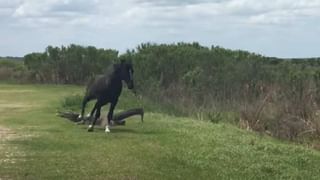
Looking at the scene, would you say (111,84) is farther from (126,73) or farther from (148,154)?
(148,154)

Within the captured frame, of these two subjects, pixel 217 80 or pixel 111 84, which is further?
pixel 217 80

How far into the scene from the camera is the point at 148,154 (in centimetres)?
1485

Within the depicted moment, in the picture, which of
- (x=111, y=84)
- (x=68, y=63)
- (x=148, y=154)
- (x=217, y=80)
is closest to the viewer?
(x=148, y=154)

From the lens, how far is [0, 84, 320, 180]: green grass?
1266 centimetres

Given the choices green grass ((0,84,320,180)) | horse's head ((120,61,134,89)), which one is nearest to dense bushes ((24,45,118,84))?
green grass ((0,84,320,180))

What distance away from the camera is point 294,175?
12.7 metres

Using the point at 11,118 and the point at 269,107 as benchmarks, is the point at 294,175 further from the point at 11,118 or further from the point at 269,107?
the point at 11,118

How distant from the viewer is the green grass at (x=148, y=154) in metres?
12.7

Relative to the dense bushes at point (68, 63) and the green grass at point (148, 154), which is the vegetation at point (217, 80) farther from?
the green grass at point (148, 154)

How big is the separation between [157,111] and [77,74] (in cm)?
2793

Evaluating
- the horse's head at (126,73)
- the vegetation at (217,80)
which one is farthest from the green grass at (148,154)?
the vegetation at (217,80)

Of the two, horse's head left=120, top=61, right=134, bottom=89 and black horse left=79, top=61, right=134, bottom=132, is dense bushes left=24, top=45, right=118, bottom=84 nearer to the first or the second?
black horse left=79, top=61, right=134, bottom=132

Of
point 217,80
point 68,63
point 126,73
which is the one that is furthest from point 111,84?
point 68,63

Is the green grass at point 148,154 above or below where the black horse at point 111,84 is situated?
below
